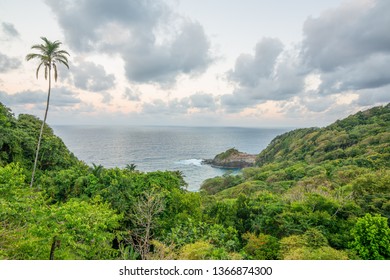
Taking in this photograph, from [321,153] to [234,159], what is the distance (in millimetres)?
33763

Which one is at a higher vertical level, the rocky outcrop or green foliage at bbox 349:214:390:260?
green foliage at bbox 349:214:390:260

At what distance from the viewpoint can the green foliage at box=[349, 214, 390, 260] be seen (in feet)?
38.8

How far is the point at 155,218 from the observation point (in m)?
16.4

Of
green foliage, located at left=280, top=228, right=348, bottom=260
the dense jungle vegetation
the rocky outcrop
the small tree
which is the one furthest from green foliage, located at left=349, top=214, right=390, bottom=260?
the rocky outcrop

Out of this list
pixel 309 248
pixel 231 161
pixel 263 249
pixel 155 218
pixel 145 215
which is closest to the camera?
pixel 309 248

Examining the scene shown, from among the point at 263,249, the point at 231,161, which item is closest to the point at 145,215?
the point at 263,249

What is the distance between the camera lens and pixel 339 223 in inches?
603

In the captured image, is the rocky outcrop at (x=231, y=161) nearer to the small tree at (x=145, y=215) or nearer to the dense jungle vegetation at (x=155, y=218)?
the dense jungle vegetation at (x=155, y=218)

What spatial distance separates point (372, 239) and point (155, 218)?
12.2 metres

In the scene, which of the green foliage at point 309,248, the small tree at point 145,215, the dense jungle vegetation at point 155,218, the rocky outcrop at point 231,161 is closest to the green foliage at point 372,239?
the dense jungle vegetation at point 155,218

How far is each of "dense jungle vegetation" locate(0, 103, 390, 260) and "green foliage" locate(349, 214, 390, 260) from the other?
0.15 feet

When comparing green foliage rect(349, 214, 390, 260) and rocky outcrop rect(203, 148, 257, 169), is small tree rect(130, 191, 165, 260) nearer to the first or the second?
green foliage rect(349, 214, 390, 260)

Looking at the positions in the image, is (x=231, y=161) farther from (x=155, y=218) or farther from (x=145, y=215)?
(x=145, y=215)

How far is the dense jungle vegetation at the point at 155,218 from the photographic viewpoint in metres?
8.75
